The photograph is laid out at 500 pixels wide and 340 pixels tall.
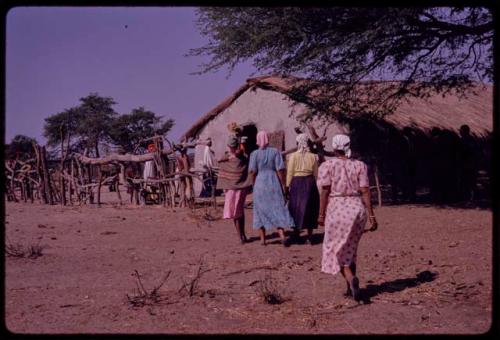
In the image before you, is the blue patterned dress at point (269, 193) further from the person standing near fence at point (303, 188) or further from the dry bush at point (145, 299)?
the dry bush at point (145, 299)

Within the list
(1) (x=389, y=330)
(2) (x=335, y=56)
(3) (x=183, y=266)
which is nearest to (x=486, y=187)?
(2) (x=335, y=56)

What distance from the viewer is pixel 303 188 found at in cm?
811

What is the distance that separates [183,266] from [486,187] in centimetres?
1142

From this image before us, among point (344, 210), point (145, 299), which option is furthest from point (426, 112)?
point (145, 299)

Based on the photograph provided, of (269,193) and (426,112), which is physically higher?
(426,112)

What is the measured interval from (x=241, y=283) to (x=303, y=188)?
247 cm

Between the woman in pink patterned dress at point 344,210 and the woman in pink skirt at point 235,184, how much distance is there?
3.19 metres

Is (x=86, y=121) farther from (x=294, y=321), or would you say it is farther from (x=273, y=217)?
(x=294, y=321)

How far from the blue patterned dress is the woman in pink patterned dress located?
107 inches

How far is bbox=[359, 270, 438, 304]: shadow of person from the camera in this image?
546cm

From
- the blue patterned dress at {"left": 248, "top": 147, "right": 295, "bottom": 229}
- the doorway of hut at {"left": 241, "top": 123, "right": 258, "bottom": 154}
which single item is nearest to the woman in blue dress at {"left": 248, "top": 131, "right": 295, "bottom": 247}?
the blue patterned dress at {"left": 248, "top": 147, "right": 295, "bottom": 229}

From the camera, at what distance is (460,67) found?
12.2 metres

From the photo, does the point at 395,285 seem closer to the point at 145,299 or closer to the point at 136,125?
the point at 145,299

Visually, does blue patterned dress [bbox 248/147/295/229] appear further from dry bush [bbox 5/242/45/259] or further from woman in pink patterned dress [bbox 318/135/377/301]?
dry bush [bbox 5/242/45/259]
